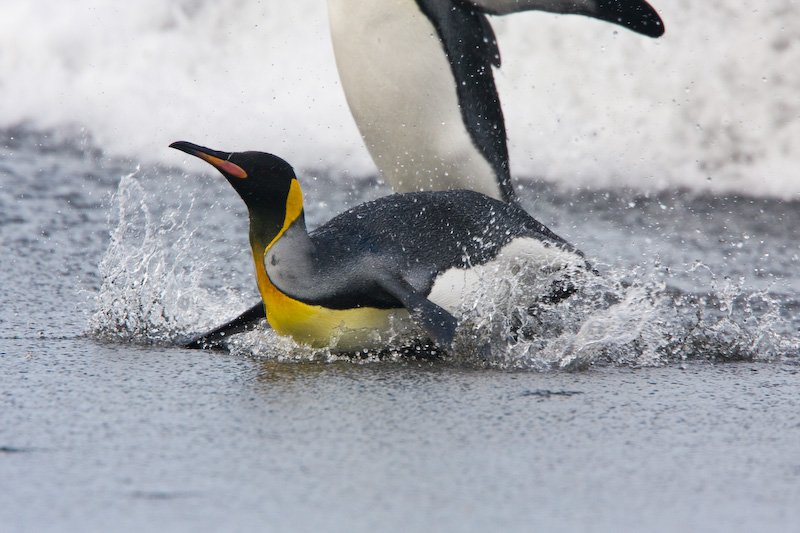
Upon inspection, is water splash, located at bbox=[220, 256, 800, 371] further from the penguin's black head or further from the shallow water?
the penguin's black head

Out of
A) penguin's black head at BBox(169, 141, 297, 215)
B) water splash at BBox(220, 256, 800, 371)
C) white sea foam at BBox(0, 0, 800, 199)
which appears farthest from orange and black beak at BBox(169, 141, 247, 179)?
white sea foam at BBox(0, 0, 800, 199)

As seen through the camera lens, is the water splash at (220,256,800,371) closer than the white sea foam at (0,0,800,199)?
Yes

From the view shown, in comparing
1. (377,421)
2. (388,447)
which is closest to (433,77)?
(377,421)

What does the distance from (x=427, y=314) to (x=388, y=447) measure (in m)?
0.66

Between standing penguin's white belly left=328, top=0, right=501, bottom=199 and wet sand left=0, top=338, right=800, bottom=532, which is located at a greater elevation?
standing penguin's white belly left=328, top=0, right=501, bottom=199

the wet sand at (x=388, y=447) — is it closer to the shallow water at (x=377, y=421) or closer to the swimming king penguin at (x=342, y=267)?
the shallow water at (x=377, y=421)

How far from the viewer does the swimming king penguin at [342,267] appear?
2.16 metres

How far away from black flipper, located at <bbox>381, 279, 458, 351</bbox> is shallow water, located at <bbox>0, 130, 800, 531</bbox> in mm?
75

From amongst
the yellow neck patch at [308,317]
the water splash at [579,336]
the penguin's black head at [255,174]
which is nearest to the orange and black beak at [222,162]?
the penguin's black head at [255,174]

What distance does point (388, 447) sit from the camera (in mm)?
1480

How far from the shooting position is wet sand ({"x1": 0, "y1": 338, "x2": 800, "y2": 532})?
120cm

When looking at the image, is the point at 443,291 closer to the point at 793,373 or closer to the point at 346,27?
the point at 793,373

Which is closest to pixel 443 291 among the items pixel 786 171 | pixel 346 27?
pixel 346 27

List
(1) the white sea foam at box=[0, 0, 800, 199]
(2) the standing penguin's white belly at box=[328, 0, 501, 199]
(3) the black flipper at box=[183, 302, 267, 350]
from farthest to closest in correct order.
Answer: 1. (1) the white sea foam at box=[0, 0, 800, 199]
2. (2) the standing penguin's white belly at box=[328, 0, 501, 199]
3. (3) the black flipper at box=[183, 302, 267, 350]
